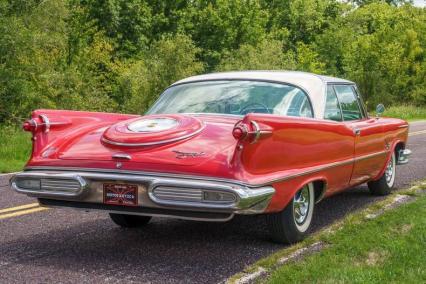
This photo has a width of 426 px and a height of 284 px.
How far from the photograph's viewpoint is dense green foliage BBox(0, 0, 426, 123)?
2418 centimetres

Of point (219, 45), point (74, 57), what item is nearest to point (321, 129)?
point (74, 57)

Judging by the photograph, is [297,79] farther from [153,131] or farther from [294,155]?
[153,131]

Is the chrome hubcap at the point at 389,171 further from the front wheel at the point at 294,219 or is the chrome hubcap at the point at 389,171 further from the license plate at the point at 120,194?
the license plate at the point at 120,194

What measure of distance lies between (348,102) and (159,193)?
10.4 feet

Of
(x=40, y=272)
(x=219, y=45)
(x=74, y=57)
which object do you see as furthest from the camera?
(x=219, y=45)

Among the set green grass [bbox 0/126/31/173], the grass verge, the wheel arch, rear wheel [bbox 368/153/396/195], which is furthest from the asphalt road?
green grass [bbox 0/126/31/173]

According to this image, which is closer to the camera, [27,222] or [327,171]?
[327,171]

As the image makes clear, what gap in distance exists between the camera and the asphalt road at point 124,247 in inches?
163

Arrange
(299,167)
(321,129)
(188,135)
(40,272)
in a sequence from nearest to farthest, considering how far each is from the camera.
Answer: (40,272) < (188,135) < (299,167) < (321,129)

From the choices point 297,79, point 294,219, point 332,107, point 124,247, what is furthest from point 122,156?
point 332,107

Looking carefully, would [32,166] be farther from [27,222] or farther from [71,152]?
[27,222]

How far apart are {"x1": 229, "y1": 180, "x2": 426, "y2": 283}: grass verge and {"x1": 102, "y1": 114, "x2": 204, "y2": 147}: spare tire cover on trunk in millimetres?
1119

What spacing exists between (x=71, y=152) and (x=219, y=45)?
4388 cm

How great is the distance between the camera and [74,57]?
39.2 meters
